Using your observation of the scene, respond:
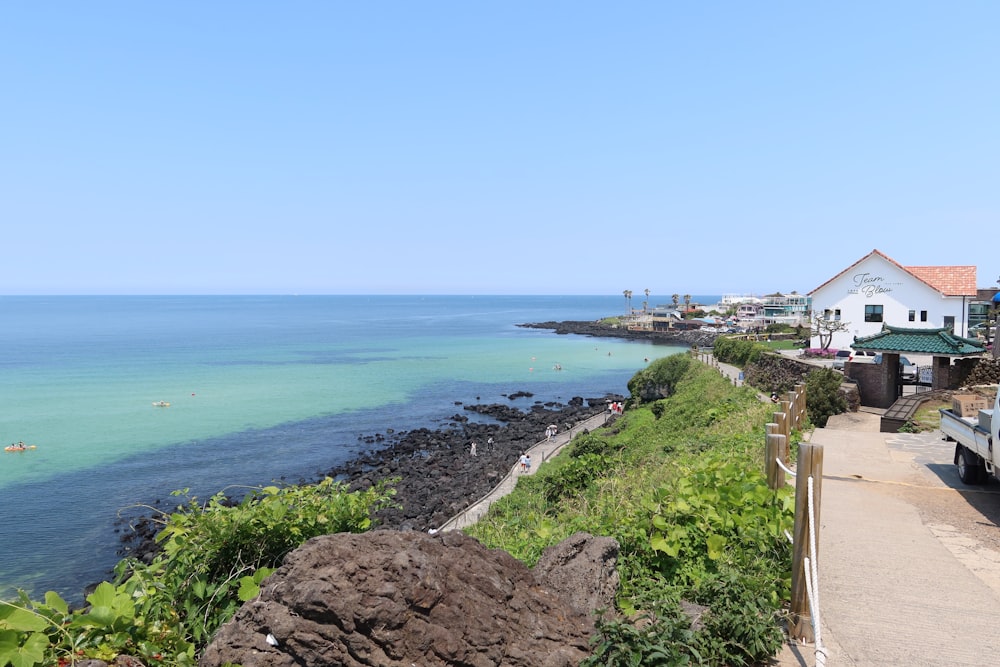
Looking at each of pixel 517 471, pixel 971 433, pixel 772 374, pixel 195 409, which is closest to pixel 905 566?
pixel 971 433

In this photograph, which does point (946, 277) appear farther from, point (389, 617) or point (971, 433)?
point (389, 617)

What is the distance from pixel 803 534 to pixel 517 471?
25227mm

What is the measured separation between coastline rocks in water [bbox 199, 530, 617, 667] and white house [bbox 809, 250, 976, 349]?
43.2 meters

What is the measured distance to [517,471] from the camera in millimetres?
29969

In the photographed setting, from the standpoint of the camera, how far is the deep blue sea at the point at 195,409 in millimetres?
25953

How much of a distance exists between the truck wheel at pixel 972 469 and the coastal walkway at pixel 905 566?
0.51 feet

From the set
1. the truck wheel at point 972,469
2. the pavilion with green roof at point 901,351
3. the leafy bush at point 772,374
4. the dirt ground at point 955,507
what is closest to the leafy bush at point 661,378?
the leafy bush at point 772,374

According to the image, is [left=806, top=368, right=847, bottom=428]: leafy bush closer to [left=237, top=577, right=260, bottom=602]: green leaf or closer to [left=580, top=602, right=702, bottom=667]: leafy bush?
[left=580, top=602, right=702, bottom=667]: leafy bush

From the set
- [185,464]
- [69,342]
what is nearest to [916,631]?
[185,464]

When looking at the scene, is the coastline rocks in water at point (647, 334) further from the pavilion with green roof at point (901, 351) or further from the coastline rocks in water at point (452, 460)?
the pavilion with green roof at point (901, 351)

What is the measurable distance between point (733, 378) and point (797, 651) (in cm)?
3381

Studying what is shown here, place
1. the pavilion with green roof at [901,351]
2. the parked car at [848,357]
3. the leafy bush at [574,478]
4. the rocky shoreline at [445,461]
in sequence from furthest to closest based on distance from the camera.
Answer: the parked car at [848,357] < the rocky shoreline at [445,461] < the pavilion with green roof at [901,351] < the leafy bush at [574,478]

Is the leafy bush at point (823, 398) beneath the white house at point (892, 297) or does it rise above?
beneath

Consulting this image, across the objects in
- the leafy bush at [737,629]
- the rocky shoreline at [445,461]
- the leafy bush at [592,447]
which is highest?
the leafy bush at [737,629]
